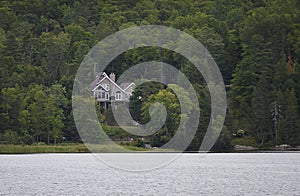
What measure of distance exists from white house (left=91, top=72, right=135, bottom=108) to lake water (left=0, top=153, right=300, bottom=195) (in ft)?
159

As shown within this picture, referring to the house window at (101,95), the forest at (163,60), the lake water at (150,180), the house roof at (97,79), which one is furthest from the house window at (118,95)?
the lake water at (150,180)

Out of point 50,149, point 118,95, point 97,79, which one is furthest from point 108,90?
point 50,149

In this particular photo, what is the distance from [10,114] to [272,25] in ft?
139

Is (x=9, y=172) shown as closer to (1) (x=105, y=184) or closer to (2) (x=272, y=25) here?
(1) (x=105, y=184)

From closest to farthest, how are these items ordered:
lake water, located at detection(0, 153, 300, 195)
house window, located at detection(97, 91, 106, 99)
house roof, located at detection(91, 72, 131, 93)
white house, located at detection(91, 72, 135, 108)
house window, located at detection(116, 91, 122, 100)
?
lake water, located at detection(0, 153, 300, 195) < house roof, located at detection(91, 72, 131, 93) < white house, located at detection(91, 72, 135, 108) < house window, located at detection(97, 91, 106, 99) < house window, located at detection(116, 91, 122, 100)

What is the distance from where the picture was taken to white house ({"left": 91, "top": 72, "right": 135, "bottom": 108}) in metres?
104

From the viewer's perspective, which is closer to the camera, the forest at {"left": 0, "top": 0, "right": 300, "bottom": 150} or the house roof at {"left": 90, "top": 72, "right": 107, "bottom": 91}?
the forest at {"left": 0, "top": 0, "right": 300, "bottom": 150}

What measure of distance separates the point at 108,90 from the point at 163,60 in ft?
31.6

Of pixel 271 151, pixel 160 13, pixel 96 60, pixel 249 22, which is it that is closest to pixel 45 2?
pixel 160 13

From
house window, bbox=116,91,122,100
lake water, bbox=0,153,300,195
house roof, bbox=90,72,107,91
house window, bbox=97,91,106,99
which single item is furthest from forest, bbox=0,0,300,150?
lake water, bbox=0,153,300,195

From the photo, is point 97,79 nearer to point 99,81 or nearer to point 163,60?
point 99,81

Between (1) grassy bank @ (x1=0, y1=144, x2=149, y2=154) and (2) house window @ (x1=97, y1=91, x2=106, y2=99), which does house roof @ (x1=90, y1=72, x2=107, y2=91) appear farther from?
(1) grassy bank @ (x1=0, y1=144, x2=149, y2=154)

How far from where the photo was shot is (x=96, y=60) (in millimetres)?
110188

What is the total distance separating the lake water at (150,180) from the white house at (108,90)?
4861 cm
